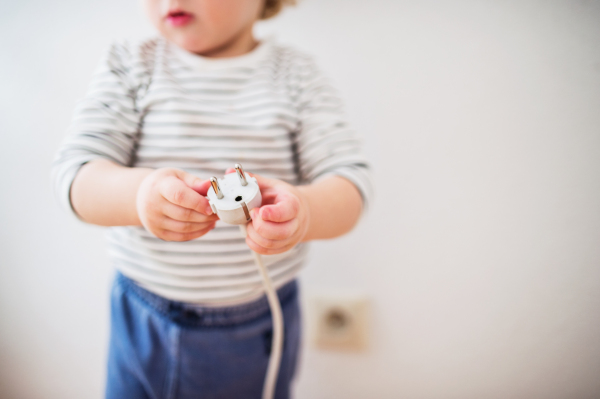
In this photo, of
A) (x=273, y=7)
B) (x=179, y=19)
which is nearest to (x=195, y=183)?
(x=179, y=19)

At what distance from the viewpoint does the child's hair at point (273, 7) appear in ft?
1.58

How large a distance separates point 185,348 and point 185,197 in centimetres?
25

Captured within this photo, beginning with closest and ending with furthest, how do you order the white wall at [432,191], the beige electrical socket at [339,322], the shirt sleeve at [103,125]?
the shirt sleeve at [103,125], the white wall at [432,191], the beige electrical socket at [339,322]

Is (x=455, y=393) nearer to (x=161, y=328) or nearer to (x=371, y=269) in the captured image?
(x=371, y=269)

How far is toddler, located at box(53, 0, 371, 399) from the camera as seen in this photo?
1.21 ft

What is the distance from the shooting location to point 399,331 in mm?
580

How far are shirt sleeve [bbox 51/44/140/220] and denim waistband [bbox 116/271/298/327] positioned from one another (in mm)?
143

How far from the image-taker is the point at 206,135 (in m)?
0.38

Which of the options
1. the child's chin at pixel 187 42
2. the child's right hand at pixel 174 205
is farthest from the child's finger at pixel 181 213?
the child's chin at pixel 187 42

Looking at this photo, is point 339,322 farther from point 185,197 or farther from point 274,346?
point 185,197

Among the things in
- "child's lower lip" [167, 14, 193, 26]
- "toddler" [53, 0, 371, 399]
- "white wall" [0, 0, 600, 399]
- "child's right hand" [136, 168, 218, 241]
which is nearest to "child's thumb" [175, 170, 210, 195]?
"child's right hand" [136, 168, 218, 241]

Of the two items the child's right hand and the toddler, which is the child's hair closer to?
the toddler

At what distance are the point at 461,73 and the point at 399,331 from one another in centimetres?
45

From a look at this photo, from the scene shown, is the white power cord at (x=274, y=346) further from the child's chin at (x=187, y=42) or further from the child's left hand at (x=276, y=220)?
the child's chin at (x=187, y=42)
